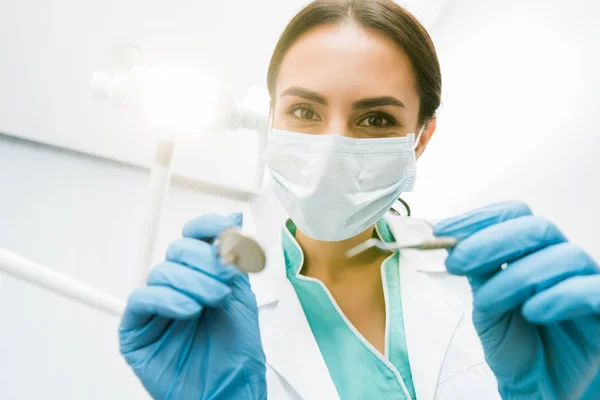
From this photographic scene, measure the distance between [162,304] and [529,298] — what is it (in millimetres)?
539

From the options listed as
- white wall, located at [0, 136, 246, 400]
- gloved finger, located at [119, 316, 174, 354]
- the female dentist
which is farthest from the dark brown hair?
white wall, located at [0, 136, 246, 400]

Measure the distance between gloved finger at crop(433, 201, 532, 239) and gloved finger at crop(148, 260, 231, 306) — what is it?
347 millimetres

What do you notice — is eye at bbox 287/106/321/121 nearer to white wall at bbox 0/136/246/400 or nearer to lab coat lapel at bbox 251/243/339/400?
lab coat lapel at bbox 251/243/339/400

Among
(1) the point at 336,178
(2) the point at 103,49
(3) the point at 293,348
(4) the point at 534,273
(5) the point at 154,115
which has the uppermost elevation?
(2) the point at 103,49

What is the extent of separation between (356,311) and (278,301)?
7.4 inches

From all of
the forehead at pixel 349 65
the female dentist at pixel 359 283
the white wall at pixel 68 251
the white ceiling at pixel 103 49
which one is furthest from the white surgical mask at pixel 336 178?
the white wall at pixel 68 251

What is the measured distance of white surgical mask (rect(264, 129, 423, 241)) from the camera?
62 cm

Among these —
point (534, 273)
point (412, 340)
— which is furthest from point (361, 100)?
point (412, 340)

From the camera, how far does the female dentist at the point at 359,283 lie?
480mm

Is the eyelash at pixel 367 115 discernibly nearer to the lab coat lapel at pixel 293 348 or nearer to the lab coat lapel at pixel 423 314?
the lab coat lapel at pixel 423 314

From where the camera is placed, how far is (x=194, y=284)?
0.49 m

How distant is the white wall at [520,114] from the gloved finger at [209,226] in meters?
0.71

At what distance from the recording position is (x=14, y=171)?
1.06 meters

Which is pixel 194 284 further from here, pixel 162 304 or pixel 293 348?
pixel 293 348
